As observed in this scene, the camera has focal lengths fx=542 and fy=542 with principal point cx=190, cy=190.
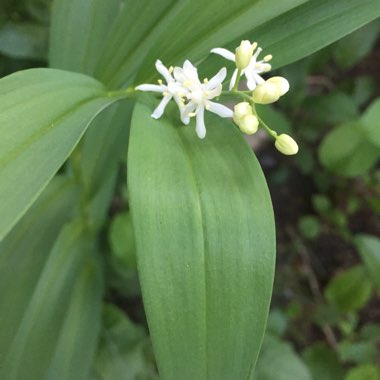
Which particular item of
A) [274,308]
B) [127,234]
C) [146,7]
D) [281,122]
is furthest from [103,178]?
[274,308]

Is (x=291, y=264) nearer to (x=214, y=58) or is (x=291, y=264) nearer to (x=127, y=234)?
(x=127, y=234)

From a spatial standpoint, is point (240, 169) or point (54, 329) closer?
point (240, 169)

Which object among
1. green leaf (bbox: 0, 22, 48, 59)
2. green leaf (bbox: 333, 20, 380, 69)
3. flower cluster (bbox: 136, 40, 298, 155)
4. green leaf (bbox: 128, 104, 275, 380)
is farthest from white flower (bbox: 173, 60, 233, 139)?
green leaf (bbox: 333, 20, 380, 69)

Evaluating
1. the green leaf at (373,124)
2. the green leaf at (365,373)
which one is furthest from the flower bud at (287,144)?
the green leaf at (365,373)

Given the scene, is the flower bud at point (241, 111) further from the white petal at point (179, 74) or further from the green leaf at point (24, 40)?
the green leaf at point (24, 40)

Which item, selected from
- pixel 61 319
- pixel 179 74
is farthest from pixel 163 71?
pixel 61 319

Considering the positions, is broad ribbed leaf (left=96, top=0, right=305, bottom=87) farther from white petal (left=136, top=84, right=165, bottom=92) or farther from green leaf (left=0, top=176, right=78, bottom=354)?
green leaf (left=0, top=176, right=78, bottom=354)

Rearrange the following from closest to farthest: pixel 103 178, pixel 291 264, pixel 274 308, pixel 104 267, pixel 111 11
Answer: pixel 111 11, pixel 103 178, pixel 104 267, pixel 274 308, pixel 291 264
